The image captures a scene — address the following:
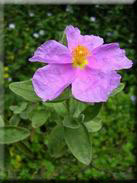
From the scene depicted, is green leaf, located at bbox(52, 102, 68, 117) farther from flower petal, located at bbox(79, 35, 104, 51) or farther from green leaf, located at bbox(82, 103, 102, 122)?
flower petal, located at bbox(79, 35, 104, 51)

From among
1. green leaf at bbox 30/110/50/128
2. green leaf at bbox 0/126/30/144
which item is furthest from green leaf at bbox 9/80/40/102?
green leaf at bbox 30/110/50/128

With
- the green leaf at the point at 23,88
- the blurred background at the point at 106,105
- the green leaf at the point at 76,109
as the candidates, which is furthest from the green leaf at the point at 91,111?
the blurred background at the point at 106,105

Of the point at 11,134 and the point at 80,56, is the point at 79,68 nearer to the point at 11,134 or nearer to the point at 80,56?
the point at 80,56

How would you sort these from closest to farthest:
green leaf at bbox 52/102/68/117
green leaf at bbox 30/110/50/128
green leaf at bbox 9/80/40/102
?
green leaf at bbox 9/80/40/102, green leaf at bbox 52/102/68/117, green leaf at bbox 30/110/50/128

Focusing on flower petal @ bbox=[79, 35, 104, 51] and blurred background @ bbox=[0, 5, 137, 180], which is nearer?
flower petal @ bbox=[79, 35, 104, 51]

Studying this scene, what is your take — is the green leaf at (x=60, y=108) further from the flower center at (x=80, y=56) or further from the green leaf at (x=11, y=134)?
the flower center at (x=80, y=56)
